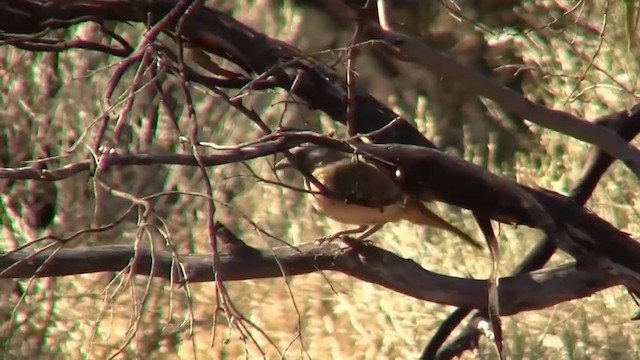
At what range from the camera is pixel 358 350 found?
3.43 m

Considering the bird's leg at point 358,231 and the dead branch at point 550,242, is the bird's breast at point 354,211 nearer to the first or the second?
the bird's leg at point 358,231

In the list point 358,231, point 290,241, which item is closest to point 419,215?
point 358,231

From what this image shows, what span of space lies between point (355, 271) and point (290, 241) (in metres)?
2.12

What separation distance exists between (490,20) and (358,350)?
6.43ft

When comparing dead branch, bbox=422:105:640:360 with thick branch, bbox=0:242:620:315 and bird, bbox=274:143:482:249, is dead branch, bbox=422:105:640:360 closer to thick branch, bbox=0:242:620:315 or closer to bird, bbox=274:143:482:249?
thick branch, bbox=0:242:620:315

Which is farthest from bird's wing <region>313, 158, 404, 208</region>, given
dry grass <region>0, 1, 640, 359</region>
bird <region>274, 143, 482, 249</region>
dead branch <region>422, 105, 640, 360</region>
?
dry grass <region>0, 1, 640, 359</region>

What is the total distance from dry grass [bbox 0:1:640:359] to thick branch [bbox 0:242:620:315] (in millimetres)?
1336

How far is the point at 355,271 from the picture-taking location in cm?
174

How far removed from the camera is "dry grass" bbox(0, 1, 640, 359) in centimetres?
319

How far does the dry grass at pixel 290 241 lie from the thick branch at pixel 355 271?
4.38 ft

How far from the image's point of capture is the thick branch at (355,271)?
5.48 feet

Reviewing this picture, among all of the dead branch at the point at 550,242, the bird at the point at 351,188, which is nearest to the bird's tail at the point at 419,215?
the bird at the point at 351,188

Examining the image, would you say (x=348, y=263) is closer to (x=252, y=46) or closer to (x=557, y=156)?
(x=252, y=46)

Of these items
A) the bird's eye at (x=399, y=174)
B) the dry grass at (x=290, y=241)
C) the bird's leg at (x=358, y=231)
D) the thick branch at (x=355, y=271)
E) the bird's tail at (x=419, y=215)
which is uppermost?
the dry grass at (x=290, y=241)
